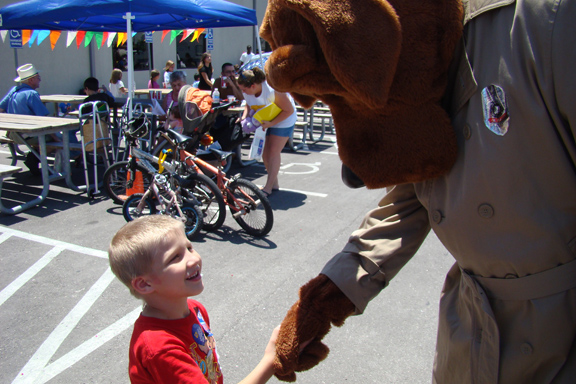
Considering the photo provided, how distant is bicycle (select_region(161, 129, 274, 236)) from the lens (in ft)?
15.8

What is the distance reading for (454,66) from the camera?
3.82 ft

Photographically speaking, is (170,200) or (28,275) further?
(170,200)

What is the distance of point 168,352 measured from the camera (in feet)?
4.69

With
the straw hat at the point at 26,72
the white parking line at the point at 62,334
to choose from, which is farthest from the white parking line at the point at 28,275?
the straw hat at the point at 26,72

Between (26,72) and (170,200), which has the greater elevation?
(26,72)

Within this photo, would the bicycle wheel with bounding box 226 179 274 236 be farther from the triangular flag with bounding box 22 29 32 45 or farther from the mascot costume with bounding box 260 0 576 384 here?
the triangular flag with bounding box 22 29 32 45

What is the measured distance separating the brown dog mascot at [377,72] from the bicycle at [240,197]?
3.56m

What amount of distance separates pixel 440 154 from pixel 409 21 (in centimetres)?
32

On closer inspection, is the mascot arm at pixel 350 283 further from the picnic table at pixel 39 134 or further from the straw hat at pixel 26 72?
the straw hat at pixel 26 72

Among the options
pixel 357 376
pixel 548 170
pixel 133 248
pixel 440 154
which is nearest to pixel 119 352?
pixel 357 376

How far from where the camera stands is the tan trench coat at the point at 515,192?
98cm

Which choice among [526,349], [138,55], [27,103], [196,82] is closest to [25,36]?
[27,103]

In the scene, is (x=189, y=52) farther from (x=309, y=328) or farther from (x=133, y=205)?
(x=309, y=328)

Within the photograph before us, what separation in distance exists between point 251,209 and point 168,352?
346cm
